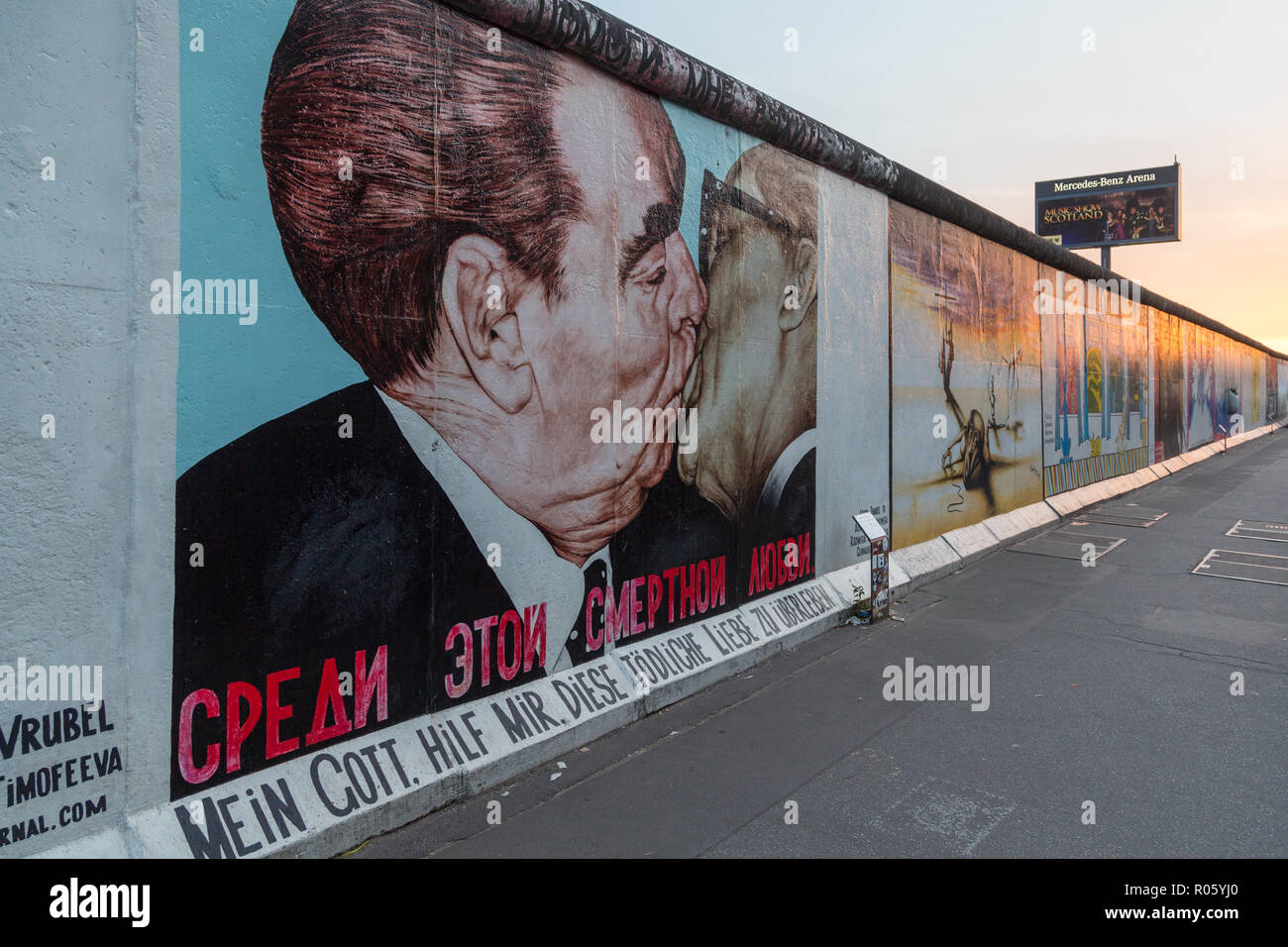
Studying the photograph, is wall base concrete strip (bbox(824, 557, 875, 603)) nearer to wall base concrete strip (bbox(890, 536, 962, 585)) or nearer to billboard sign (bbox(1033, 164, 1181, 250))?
wall base concrete strip (bbox(890, 536, 962, 585))

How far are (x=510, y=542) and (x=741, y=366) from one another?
3012 millimetres

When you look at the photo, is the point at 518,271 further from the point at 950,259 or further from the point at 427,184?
the point at 950,259

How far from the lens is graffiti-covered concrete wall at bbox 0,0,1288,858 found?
3.28m

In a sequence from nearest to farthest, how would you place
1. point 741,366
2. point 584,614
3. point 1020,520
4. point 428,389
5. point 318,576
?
point 318,576 < point 428,389 < point 584,614 < point 741,366 < point 1020,520

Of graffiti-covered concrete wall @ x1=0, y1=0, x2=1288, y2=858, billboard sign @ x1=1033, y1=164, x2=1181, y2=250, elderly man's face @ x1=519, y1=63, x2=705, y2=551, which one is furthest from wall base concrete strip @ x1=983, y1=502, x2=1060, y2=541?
billboard sign @ x1=1033, y1=164, x2=1181, y2=250

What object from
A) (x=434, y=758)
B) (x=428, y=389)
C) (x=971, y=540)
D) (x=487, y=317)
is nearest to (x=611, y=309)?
(x=487, y=317)

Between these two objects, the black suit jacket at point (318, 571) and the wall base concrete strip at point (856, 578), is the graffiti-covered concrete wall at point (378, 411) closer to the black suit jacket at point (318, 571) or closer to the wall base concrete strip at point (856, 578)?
the black suit jacket at point (318, 571)

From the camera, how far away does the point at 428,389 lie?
464 centimetres

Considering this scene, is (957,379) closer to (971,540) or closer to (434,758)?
(971,540)

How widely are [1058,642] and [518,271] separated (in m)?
5.60

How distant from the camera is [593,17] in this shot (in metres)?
5.48

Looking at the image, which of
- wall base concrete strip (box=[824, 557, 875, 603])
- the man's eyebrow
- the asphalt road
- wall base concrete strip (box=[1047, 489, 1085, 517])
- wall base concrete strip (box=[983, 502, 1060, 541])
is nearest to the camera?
the asphalt road

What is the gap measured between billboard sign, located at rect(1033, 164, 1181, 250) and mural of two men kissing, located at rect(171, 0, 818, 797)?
29.0 meters
